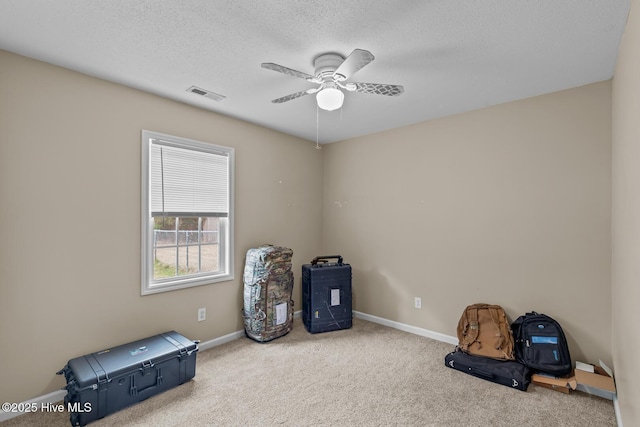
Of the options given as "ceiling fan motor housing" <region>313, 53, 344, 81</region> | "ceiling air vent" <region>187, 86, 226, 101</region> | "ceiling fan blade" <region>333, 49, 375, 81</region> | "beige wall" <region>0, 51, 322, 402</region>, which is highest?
"ceiling air vent" <region>187, 86, 226, 101</region>

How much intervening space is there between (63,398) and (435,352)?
10.5 feet

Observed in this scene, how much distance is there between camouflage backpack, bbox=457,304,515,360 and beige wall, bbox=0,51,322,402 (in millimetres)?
2632

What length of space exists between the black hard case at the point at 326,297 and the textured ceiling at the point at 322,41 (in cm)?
206

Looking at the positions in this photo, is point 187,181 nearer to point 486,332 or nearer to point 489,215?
point 489,215

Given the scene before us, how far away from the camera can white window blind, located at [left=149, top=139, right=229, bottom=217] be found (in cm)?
290

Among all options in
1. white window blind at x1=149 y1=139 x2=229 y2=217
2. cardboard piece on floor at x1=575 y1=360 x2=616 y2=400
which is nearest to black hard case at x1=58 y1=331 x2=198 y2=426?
white window blind at x1=149 y1=139 x2=229 y2=217

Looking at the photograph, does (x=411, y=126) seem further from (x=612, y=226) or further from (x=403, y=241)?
(x=612, y=226)

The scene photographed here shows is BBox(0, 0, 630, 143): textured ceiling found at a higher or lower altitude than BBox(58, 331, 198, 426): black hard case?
higher

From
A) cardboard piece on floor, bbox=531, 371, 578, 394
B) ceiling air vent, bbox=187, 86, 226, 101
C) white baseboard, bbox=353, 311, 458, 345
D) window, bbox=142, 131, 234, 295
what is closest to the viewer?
cardboard piece on floor, bbox=531, 371, 578, 394

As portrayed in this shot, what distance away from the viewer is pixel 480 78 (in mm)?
2494

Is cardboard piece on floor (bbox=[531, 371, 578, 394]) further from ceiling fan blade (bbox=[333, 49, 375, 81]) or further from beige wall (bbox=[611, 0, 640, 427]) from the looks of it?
ceiling fan blade (bbox=[333, 49, 375, 81])

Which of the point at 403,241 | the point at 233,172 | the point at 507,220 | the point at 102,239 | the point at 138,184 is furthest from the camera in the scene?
the point at 403,241

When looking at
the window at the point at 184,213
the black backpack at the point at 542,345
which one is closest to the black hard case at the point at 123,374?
the window at the point at 184,213

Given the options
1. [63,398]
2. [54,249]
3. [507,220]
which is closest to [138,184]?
[54,249]
